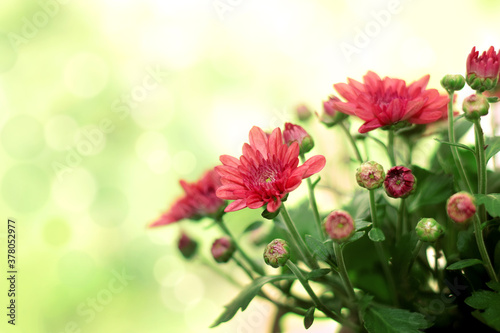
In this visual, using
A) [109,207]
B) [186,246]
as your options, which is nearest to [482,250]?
[186,246]

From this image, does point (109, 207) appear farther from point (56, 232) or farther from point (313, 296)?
point (313, 296)

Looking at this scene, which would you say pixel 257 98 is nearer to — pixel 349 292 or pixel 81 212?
pixel 81 212

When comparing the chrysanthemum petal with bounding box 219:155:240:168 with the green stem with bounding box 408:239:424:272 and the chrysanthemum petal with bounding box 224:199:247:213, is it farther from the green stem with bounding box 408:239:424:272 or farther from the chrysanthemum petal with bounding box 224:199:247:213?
the green stem with bounding box 408:239:424:272

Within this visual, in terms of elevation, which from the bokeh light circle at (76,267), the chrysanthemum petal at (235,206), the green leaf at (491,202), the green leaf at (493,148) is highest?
the chrysanthemum petal at (235,206)

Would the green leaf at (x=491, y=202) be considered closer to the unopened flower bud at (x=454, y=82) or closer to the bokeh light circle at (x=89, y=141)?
the unopened flower bud at (x=454, y=82)

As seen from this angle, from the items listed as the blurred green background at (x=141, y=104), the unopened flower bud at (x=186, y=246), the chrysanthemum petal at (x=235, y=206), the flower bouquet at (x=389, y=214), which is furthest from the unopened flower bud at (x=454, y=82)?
the blurred green background at (x=141, y=104)
